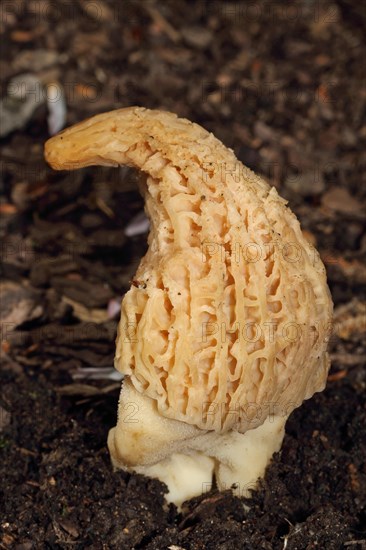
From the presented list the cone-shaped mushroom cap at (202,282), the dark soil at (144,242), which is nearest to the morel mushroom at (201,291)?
the cone-shaped mushroom cap at (202,282)

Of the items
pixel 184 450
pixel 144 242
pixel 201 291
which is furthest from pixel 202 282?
pixel 144 242

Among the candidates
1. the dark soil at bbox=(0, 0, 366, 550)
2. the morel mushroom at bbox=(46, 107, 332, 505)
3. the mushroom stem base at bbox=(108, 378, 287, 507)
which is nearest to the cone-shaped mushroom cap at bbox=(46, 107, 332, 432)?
the morel mushroom at bbox=(46, 107, 332, 505)

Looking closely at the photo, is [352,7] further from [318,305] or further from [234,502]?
[234,502]

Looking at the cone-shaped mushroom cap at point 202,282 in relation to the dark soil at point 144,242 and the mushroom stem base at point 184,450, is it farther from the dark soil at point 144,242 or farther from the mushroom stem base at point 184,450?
the dark soil at point 144,242

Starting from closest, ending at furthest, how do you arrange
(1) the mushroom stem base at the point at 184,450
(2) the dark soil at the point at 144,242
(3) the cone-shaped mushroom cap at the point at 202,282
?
(3) the cone-shaped mushroom cap at the point at 202,282 → (1) the mushroom stem base at the point at 184,450 → (2) the dark soil at the point at 144,242

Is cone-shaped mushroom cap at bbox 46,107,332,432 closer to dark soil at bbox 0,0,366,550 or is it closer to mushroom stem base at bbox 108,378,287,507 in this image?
mushroom stem base at bbox 108,378,287,507
